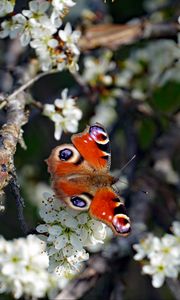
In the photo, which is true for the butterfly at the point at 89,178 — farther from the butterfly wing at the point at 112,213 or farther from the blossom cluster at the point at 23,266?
the blossom cluster at the point at 23,266

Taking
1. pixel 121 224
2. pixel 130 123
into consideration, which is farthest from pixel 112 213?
pixel 130 123

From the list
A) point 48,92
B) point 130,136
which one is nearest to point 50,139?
point 48,92

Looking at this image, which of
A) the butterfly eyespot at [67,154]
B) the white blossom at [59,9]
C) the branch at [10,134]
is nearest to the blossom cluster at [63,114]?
the branch at [10,134]

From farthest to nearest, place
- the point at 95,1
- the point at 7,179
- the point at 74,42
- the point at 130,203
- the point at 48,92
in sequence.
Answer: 1. the point at 48,92
2. the point at 95,1
3. the point at 130,203
4. the point at 74,42
5. the point at 7,179

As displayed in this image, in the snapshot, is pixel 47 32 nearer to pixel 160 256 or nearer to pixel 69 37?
pixel 69 37

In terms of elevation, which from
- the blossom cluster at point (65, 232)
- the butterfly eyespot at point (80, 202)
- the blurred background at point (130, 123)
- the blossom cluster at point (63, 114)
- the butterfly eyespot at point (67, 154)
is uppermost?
the butterfly eyespot at point (80, 202)

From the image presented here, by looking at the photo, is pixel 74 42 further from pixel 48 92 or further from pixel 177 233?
pixel 48 92

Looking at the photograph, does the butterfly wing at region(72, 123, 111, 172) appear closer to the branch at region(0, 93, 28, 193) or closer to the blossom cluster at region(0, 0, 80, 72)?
the branch at region(0, 93, 28, 193)
